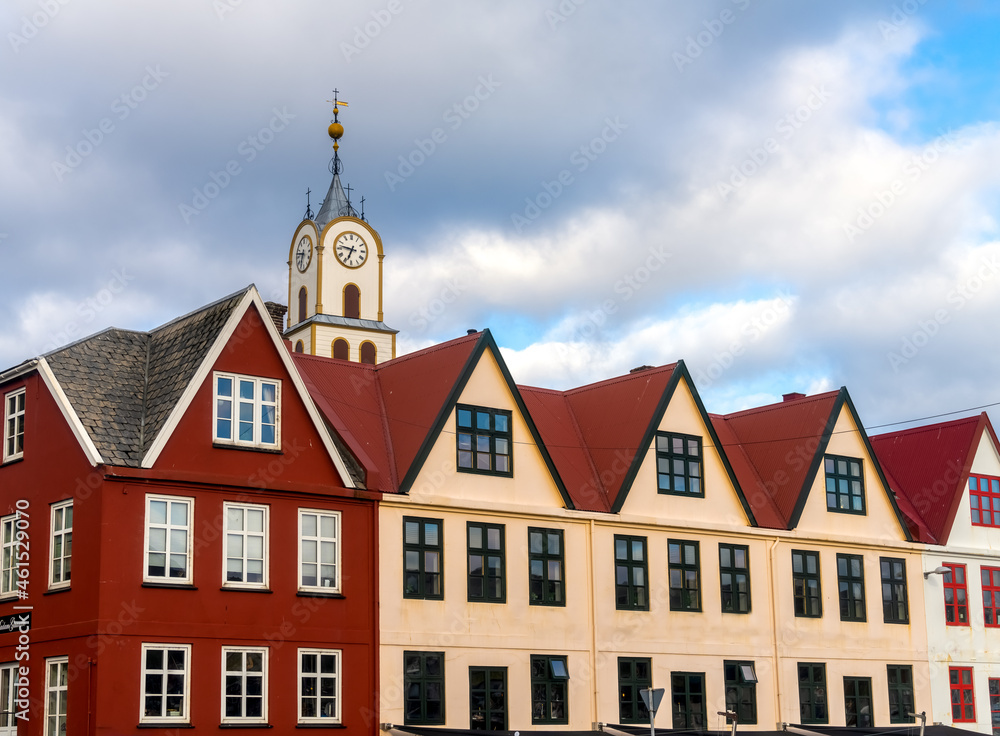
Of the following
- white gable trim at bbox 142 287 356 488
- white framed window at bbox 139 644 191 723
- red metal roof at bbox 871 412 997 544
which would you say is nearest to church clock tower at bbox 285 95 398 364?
red metal roof at bbox 871 412 997 544

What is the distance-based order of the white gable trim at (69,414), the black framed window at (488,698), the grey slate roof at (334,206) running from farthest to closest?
the grey slate roof at (334,206), the black framed window at (488,698), the white gable trim at (69,414)

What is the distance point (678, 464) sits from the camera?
4500cm

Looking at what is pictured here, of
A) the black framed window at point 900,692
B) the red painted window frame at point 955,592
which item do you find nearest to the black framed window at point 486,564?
the black framed window at point 900,692

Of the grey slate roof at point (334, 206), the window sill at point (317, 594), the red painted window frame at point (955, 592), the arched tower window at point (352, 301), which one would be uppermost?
the grey slate roof at point (334, 206)

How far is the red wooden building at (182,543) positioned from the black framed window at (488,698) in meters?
3.22

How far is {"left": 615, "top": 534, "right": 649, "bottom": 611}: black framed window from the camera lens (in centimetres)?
4241

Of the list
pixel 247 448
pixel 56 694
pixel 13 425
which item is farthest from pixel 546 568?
pixel 13 425

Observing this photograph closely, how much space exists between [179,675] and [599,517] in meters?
13.7

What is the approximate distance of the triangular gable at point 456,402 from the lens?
38.9 m

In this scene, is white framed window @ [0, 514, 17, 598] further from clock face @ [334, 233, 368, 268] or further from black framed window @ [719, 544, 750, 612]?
clock face @ [334, 233, 368, 268]

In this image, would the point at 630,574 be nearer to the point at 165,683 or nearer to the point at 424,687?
Result: the point at 424,687

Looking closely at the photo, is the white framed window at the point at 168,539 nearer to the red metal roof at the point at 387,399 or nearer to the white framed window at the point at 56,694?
the white framed window at the point at 56,694

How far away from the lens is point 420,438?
A: 39594 millimetres

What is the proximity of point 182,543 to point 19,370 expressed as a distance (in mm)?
6876
